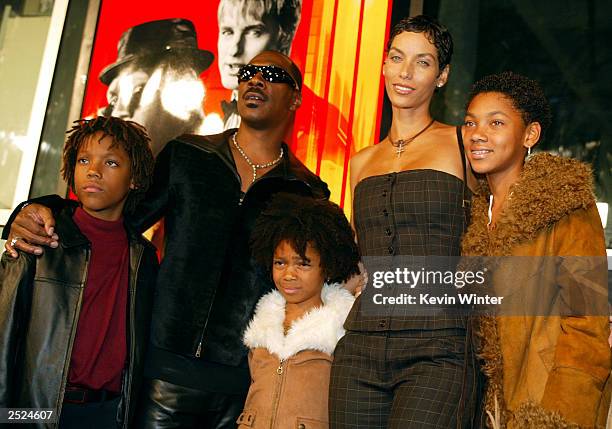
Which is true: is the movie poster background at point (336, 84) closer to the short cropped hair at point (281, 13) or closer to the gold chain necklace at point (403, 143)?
the short cropped hair at point (281, 13)

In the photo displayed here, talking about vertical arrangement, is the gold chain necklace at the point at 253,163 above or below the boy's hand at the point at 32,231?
above

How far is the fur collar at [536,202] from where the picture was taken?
2.20 meters

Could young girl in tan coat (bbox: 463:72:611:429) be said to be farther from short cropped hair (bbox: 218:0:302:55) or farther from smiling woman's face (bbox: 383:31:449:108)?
short cropped hair (bbox: 218:0:302:55)

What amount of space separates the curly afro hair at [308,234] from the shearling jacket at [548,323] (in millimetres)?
774

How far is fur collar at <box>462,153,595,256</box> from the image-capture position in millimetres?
2201

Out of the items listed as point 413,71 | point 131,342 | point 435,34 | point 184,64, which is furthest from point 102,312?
point 184,64

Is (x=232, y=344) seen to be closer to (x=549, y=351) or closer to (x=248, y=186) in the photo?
(x=248, y=186)

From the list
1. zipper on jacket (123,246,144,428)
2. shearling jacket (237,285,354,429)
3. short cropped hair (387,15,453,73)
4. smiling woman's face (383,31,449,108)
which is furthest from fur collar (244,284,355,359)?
short cropped hair (387,15,453,73)

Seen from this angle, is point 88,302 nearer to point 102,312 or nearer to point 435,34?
point 102,312

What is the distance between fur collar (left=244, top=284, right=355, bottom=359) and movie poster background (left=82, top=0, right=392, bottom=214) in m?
1.23

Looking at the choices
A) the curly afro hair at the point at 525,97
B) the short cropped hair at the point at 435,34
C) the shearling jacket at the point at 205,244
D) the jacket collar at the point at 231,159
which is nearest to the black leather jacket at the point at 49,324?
the shearling jacket at the point at 205,244

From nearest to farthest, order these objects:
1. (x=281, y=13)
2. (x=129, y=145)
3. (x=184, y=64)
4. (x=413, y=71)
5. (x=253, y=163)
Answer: (x=413, y=71) → (x=129, y=145) → (x=253, y=163) → (x=281, y=13) → (x=184, y=64)

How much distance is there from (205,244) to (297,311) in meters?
0.50

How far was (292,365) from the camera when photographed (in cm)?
280
